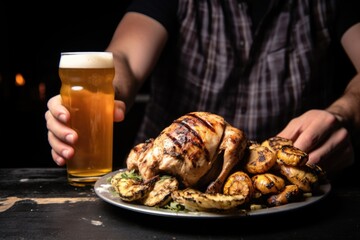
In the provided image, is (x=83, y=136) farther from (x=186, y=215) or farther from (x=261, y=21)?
(x=261, y=21)

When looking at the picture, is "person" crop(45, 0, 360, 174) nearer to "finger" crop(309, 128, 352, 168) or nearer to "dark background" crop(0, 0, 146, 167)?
"finger" crop(309, 128, 352, 168)

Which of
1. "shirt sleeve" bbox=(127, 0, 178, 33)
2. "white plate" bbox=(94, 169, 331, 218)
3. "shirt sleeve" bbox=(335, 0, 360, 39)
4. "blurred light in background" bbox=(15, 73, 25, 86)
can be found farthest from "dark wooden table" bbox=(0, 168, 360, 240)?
"blurred light in background" bbox=(15, 73, 25, 86)

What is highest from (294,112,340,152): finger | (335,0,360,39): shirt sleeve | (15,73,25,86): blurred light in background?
(335,0,360,39): shirt sleeve

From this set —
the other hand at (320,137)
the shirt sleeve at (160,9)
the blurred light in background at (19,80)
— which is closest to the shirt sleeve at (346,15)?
the shirt sleeve at (160,9)

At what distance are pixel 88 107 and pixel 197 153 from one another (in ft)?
1.41

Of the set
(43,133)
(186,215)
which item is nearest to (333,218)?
(186,215)

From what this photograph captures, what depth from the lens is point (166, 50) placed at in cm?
247

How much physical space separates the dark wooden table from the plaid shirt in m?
1.07

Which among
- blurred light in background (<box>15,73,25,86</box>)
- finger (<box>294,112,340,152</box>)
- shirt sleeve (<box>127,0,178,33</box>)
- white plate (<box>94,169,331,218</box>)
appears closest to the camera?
white plate (<box>94,169,331,218</box>)

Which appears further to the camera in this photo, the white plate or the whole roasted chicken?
the whole roasted chicken

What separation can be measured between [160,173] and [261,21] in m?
1.40

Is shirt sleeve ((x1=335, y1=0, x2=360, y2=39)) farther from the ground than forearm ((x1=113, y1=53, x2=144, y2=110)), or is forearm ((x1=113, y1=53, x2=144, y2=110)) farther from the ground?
shirt sleeve ((x1=335, y1=0, x2=360, y2=39))

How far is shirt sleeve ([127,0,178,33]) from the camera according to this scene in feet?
7.41

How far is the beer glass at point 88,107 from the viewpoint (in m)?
1.33
